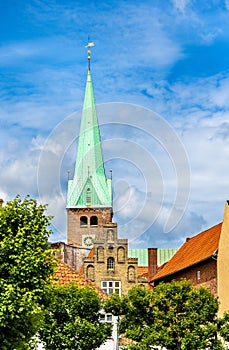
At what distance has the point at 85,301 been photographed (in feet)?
140

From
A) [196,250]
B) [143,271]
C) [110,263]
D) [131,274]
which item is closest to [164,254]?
[143,271]

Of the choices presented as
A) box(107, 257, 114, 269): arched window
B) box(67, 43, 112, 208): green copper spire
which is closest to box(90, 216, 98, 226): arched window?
box(67, 43, 112, 208): green copper spire

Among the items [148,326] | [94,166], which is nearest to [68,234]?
[94,166]

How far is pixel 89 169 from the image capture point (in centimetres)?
12138

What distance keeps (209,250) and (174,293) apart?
16070mm

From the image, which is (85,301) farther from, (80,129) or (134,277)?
(80,129)

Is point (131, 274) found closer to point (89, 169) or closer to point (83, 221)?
point (89, 169)

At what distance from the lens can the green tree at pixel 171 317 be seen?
44.2 m

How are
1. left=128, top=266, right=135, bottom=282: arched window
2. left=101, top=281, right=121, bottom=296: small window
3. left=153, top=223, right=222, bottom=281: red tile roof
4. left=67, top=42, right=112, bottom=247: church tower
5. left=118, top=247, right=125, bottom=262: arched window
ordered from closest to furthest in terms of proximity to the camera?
1. left=153, top=223, right=222, bottom=281: red tile roof
2. left=101, top=281, right=121, bottom=296: small window
3. left=128, top=266, right=135, bottom=282: arched window
4. left=118, top=247, right=125, bottom=262: arched window
5. left=67, top=42, right=112, bottom=247: church tower

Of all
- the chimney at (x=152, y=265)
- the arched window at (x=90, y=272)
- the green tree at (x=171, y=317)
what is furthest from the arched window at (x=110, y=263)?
the green tree at (x=171, y=317)

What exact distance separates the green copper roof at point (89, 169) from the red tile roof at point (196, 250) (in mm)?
42344

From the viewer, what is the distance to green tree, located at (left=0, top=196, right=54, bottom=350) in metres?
28.6

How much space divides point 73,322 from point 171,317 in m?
6.75

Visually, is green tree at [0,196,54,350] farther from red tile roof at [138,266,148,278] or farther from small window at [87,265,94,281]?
red tile roof at [138,266,148,278]
